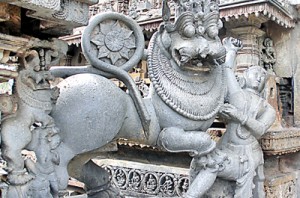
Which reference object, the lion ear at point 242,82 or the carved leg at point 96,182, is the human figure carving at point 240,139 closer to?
the lion ear at point 242,82

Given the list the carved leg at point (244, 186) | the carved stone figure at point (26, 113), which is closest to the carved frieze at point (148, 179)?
the carved leg at point (244, 186)

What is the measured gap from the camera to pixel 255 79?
136 inches

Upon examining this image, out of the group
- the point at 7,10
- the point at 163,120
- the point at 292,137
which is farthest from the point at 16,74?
the point at 292,137

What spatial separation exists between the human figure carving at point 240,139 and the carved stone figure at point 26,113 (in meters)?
1.28

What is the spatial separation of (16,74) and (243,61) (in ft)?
11.0

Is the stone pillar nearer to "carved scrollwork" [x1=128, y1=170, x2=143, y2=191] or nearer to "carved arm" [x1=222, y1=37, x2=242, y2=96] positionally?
"carved arm" [x1=222, y1=37, x2=242, y2=96]

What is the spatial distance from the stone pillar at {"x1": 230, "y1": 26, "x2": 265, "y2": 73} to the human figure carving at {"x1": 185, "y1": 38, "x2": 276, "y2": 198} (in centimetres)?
136

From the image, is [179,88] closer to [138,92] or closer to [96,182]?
[138,92]

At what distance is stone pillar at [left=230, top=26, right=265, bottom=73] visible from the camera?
4801 millimetres

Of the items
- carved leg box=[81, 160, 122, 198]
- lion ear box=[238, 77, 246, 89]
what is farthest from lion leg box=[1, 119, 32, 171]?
lion ear box=[238, 77, 246, 89]

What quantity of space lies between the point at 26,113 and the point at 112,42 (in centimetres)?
70

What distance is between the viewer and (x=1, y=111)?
6.61 feet

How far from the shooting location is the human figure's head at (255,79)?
11.3 ft

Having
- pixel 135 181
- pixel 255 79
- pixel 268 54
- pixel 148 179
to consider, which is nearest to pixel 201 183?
pixel 255 79
